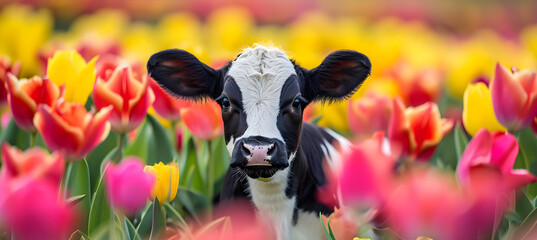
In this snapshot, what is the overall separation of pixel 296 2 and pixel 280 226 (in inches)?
212

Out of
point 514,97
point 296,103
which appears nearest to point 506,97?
point 514,97

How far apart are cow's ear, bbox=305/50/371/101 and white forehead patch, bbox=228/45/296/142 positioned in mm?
77

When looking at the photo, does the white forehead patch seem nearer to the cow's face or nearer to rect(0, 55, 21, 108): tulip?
the cow's face

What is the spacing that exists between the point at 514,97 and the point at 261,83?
547mm

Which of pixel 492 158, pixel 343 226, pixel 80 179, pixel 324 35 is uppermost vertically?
pixel 492 158

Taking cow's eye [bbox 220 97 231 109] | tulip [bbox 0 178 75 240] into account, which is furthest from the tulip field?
cow's eye [bbox 220 97 231 109]

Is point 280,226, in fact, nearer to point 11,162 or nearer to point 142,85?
point 142,85

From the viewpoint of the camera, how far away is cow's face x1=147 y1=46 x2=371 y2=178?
1245 millimetres

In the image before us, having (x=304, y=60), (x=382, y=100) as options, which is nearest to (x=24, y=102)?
(x=382, y=100)

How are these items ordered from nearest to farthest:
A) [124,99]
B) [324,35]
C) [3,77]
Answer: [124,99], [3,77], [324,35]

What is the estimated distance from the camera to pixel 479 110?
1.37 meters

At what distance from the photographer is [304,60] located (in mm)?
2400

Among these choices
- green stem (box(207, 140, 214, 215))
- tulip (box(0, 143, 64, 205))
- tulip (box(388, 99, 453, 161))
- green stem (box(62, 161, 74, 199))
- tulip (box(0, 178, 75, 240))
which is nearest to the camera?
tulip (box(0, 178, 75, 240))

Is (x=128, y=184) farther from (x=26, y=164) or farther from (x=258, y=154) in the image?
(x=258, y=154)
